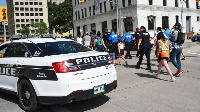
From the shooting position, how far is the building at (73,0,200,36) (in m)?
36.8

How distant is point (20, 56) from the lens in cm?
509

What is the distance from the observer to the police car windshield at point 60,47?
15.9 feet

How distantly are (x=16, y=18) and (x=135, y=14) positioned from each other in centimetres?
9581

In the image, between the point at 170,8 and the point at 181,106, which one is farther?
the point at 170,8

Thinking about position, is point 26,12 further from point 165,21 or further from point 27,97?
point 27,97

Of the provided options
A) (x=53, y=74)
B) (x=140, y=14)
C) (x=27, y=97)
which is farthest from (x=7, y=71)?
(x=140, y=14)

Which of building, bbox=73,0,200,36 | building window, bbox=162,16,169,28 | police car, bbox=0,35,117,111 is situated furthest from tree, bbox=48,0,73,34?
police car, bbox=0,35,117,111

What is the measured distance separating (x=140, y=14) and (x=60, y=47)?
33057 millimetres

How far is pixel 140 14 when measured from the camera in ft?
120

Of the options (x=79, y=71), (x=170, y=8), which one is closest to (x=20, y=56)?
(x=79, y=71)

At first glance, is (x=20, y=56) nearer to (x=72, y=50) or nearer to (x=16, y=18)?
(x=72, y=50)

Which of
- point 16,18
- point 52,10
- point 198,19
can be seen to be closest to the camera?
point 198,19

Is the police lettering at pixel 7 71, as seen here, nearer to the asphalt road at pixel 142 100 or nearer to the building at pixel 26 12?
the asphalt road at pixel 142 100

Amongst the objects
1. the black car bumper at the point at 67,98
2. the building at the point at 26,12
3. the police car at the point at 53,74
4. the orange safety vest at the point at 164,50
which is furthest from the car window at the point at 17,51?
the building at the point at 26,12
